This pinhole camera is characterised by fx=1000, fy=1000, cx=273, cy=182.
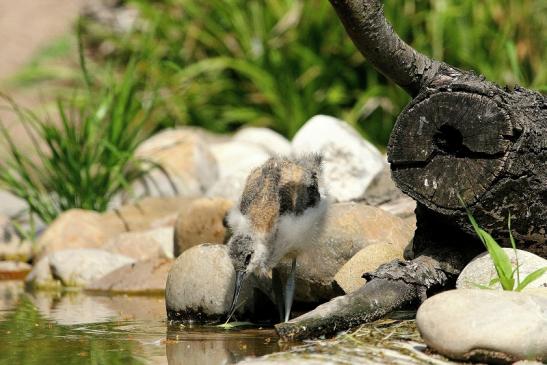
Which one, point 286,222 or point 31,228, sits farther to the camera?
point 31,228

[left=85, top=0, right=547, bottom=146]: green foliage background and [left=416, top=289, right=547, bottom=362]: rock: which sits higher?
[left=85, top=0, right=547, bottom=146]: green foliage background

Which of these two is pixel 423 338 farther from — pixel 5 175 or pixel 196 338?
pixel 5 175

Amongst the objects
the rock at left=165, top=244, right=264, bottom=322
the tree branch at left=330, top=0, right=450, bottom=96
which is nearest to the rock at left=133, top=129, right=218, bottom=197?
the rock at left=165, top=244, right=264, bottom=322

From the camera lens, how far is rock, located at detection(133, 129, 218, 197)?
1108 centimetres

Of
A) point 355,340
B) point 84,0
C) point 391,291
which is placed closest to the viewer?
point 355,340

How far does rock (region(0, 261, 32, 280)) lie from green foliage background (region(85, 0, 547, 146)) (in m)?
3.86

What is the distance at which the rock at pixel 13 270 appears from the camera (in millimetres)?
9766

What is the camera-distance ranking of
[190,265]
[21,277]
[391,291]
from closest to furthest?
[391,291] < [190,265] < [21,277]

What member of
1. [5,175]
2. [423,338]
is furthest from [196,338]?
[5,175]

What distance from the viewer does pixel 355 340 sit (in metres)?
5.14

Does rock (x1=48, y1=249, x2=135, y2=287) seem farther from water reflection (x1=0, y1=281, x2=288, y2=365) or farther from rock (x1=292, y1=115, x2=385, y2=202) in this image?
rock (x1=292, y1=115, x2=385, y2=202)

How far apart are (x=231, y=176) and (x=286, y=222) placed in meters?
4.20

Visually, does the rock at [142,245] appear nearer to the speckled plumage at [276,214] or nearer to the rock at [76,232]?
the rock at [76,232]

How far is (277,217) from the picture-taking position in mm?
5809
